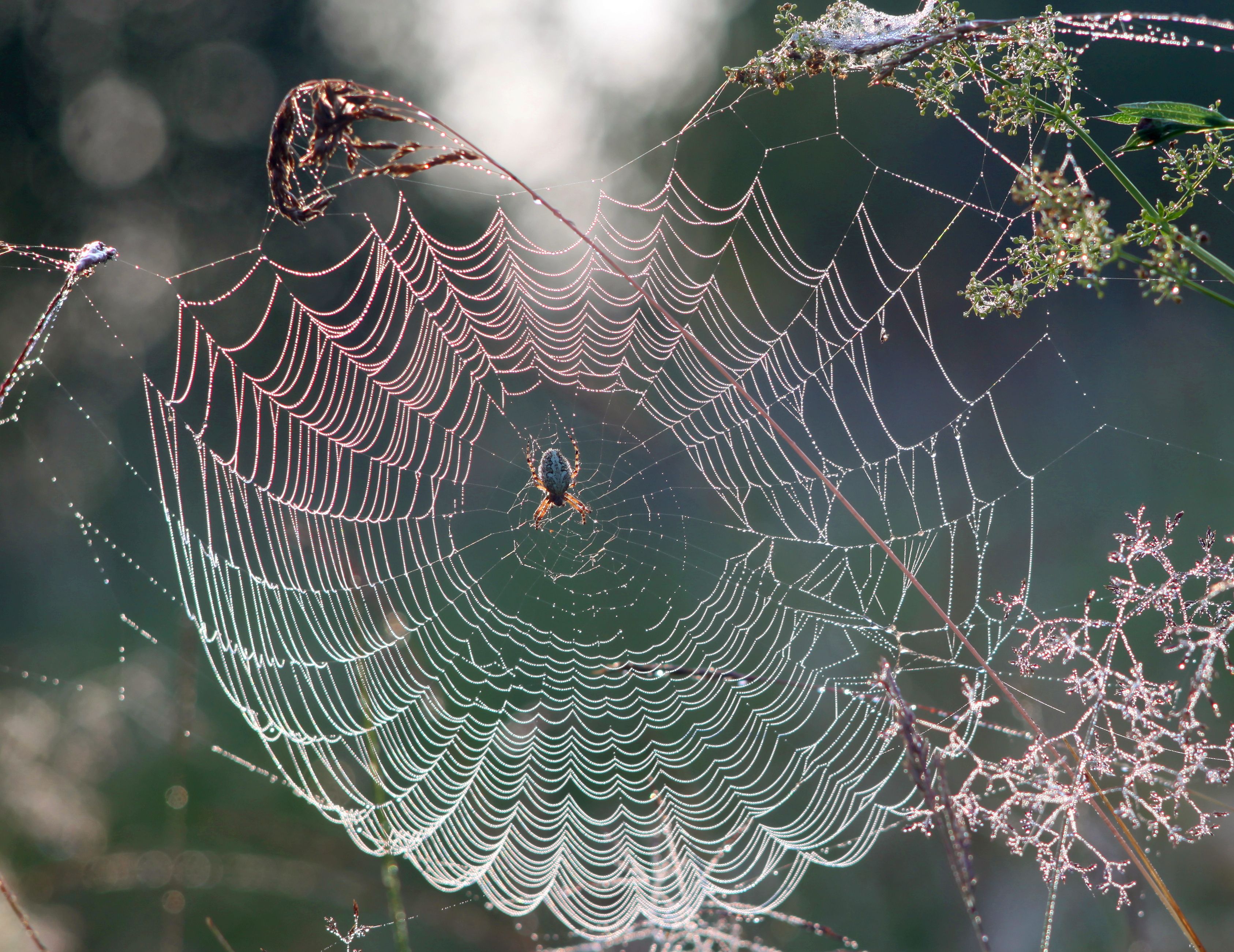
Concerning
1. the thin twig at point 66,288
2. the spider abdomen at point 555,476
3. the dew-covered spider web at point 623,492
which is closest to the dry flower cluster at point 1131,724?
the dew-covered spider web at point 623,492

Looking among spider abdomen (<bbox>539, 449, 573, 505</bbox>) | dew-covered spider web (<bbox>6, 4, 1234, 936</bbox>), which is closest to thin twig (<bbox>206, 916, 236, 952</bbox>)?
dew-covered spider web (<bbox>6, 4, 1234, 936</bbox>)

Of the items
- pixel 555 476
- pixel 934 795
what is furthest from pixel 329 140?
pixel 555 476

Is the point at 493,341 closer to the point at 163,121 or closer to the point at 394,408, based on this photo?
the point at 394,408

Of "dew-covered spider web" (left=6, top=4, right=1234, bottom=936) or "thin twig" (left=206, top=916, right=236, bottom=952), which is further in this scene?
"dew-covered spider web" (left=6, top=4, right=1234, bottom=936)

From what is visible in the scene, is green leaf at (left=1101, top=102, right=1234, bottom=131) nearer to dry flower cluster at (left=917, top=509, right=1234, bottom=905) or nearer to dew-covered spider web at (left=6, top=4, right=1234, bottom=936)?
dry flower cluster at (left=917, top=509, right=1234, bottom=905)

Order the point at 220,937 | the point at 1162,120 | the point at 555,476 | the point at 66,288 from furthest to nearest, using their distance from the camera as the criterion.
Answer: the point at 555,476, the point at 66,288, the point at 1162,120, the point at 220,937

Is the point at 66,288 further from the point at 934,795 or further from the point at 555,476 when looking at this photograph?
the point at 555,476

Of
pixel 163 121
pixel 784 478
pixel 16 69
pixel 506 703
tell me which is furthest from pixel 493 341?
pixel 16 69
